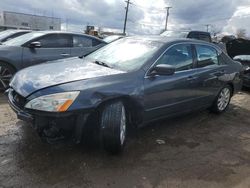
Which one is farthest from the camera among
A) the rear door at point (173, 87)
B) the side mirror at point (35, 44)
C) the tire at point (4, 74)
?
the side mirror at point (35, 44)

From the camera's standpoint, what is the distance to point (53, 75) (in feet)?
12.3

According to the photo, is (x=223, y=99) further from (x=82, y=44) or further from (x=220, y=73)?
(x=82, y=44)

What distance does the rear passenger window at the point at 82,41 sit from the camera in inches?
315

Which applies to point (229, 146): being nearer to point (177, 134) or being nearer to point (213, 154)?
point (213, 154)

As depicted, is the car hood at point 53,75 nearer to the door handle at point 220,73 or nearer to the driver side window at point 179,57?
the driver side window at point 179,57

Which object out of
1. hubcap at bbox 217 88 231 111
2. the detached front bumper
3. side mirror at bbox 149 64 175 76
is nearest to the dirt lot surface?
the detached front bumper

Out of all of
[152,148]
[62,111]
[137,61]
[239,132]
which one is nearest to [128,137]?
[152,148]

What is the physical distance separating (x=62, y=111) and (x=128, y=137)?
1509mm

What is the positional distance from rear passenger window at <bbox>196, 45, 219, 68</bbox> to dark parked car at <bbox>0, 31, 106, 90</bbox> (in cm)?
221

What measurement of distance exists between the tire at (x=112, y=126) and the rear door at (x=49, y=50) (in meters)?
4.04

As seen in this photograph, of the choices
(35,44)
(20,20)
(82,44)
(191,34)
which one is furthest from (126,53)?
(20,20)

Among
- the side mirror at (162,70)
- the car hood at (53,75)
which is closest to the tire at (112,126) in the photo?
the car hood at (53,75)

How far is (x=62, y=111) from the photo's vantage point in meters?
3.24

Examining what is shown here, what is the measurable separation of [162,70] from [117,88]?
2.44 feet
